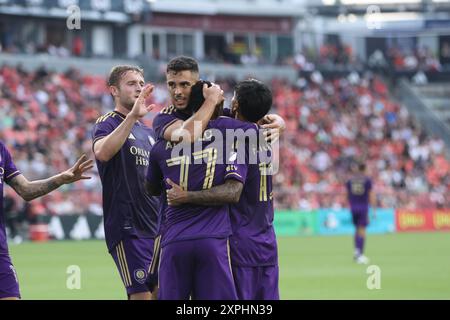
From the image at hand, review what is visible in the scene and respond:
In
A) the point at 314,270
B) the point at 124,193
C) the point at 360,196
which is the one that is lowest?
the point at 314,270

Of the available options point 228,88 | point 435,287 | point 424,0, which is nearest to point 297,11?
point 424,0

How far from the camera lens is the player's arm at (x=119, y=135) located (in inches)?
352

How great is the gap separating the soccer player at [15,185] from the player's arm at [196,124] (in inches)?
48.6

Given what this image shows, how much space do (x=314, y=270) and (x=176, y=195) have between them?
44.4 ft

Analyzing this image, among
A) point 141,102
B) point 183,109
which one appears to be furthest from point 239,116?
point 141,102

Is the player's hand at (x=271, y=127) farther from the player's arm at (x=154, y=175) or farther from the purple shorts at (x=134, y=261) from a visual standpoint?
the purple shorts at (x=134, y=261)

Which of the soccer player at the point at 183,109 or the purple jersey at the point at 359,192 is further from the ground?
the soccer player at the point at 183,109

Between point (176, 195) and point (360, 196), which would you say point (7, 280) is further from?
point (360, 196)

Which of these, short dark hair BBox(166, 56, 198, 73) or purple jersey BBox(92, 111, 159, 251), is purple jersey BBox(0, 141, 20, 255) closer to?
purple jersey BBox(92, 111, 159, 251)

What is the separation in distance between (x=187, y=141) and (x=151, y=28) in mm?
46494

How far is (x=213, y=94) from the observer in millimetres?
8453

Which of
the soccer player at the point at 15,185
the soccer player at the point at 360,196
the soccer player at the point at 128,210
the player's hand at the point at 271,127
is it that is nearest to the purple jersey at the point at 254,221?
the player's hand at the point at 271,127
